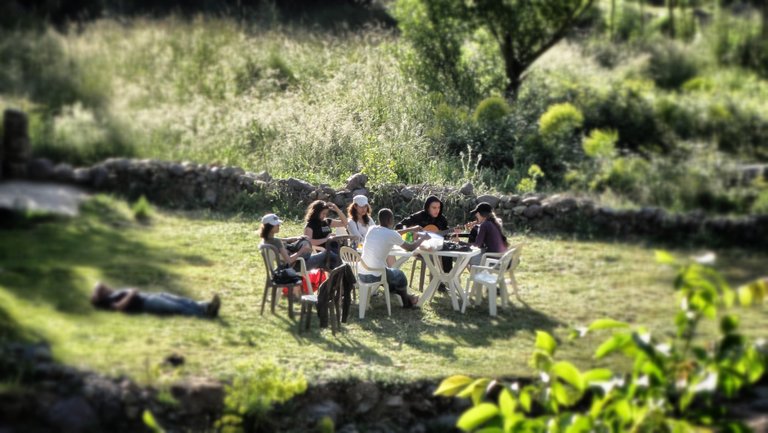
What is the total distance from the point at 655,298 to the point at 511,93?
7858 mm

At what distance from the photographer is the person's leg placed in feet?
27.2

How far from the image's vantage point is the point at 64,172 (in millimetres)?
4555

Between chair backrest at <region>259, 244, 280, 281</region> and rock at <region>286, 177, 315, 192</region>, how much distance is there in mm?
2062

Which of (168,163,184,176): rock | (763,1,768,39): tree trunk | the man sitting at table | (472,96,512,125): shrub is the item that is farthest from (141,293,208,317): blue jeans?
(472,96,512,125): shrub

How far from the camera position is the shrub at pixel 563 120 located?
27.1ft

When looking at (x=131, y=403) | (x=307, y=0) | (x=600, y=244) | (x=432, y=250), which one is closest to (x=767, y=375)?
(x=600, y=244)

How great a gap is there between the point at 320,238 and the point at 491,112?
319cm

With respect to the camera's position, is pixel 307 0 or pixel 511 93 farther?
pixel 511 93

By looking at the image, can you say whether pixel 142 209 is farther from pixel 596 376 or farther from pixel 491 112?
pixel 491 112

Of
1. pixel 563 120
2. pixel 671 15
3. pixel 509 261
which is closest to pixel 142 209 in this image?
pixel 671 15

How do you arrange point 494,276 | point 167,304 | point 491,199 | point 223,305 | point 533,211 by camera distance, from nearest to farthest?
point 167,304
point 223,305
point 494,276
point 533,211
point 491,199

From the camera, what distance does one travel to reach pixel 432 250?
8.30 meters

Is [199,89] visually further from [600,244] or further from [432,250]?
[432,250]

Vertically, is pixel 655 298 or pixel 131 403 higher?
pixel 655 298
